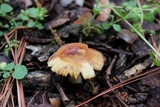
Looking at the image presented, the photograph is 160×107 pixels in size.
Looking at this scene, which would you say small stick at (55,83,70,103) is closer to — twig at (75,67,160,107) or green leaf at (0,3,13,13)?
twig at (75,67,160,107)

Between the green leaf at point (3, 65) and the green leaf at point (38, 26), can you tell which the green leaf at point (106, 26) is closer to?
the green leaf at point (38, 26)

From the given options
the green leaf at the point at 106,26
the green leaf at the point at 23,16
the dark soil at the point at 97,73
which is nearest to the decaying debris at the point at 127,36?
the dark soil at the point at 97,73

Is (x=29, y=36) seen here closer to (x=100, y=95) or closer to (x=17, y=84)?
(x=17, y=84)

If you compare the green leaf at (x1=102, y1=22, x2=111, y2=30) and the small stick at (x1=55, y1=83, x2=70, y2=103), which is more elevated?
the green leaf at (x1=102, y1=22, x2=111, y2=30)

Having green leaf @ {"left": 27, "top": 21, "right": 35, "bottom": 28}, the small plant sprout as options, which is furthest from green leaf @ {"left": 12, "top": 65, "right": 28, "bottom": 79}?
green leaf @ {"left": 27, "top": 21, "right": 35, "bottom": 28}

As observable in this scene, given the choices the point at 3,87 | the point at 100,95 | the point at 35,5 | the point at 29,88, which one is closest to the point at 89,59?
the point at 100,95

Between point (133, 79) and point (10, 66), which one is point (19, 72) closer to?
point (10, 66)

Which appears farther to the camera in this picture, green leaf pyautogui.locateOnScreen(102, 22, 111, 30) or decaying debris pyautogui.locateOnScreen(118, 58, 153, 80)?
green leaf pyautogui.locateOnScreen(102, 22, 111, 30)

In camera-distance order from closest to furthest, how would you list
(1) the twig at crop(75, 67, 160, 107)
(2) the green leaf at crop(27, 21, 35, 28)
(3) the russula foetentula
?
(3) the russula foetentula
(1) the twig at crop(75, 67, 160, 107)
(2) the green leaf at crop(27, 21, 35, 28)
